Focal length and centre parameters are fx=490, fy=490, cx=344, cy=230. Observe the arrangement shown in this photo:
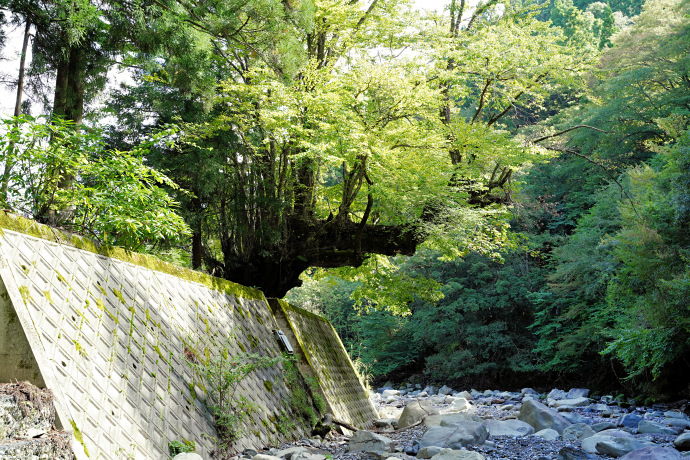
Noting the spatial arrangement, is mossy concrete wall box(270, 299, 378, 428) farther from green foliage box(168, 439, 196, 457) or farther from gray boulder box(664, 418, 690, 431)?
gray boulder box(664, 418, 690, 431)

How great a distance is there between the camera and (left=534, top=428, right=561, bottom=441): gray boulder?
6.80 m

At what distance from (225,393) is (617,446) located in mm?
4477

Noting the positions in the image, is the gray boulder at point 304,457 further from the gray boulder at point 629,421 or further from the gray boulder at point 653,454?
the gray boulder at point 629,421

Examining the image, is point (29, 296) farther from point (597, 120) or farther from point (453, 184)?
point (597, 120)

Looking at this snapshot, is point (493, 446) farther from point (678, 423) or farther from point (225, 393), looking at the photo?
point (678, 423)

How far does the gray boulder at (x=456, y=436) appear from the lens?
A: 19.4 feet

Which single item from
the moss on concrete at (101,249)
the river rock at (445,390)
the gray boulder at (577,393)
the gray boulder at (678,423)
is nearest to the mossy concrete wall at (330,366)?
the moss on concrete at (101,249)

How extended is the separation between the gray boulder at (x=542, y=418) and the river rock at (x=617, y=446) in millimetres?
1630

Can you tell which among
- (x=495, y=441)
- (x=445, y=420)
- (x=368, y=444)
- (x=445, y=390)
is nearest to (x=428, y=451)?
(x=368, y=444)

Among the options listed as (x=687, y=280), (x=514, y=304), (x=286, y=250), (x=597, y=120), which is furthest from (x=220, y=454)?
(x=597, y=120)

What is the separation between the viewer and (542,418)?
25.5 feet

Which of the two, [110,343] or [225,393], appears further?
[225,393]

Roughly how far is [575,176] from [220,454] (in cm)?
2140

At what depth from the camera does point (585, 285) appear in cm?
1579
